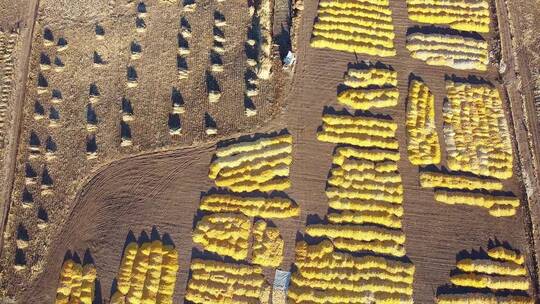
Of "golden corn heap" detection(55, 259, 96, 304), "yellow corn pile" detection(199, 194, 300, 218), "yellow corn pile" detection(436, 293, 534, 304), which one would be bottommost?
"golden corn heap" detection(55, 259, 96, 304)

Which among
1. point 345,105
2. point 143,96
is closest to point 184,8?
point 143,96

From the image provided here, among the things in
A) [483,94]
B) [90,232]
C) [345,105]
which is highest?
A: [483,94]

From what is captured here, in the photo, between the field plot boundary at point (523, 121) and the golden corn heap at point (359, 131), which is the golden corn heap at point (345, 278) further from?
the field plot boundary at point (523, 121)

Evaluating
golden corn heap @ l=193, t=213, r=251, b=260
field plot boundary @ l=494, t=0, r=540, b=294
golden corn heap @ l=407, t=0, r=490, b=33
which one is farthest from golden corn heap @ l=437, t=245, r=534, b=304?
golden corn heap @ l=407, t=0, r=490, b=33

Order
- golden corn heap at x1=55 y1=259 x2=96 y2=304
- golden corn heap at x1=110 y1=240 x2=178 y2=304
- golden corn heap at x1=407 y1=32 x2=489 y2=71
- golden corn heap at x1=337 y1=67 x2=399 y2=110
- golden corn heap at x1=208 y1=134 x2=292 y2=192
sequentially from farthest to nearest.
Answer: golden corn heap at x1=407 y1=32 x2=489 y2=71 < golden corn heap at x1=337 y1=67 x2=399 y2=110 < golden corn heap at x1=208 y1=134 x2=292 y2=192 < golden corn heap at x1=55 y1=259 x2=96 y2=304 < golden corn heap at x1=110 y1=240 x2=178 y2=304

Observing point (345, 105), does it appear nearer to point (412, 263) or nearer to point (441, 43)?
point (441, 43)

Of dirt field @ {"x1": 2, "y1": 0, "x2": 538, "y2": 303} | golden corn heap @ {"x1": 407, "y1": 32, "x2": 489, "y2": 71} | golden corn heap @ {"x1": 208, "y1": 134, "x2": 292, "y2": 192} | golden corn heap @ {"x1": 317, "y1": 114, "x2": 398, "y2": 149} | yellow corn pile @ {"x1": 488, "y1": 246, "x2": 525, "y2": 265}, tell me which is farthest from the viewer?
golden corn heap @ {"x1": 407, "y1": 32, "x2": 489, "y2": 71}

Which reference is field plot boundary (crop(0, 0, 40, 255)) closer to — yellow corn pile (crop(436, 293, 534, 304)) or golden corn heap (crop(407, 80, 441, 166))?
golden corn heap (crop(407, 80, 441, 166))
